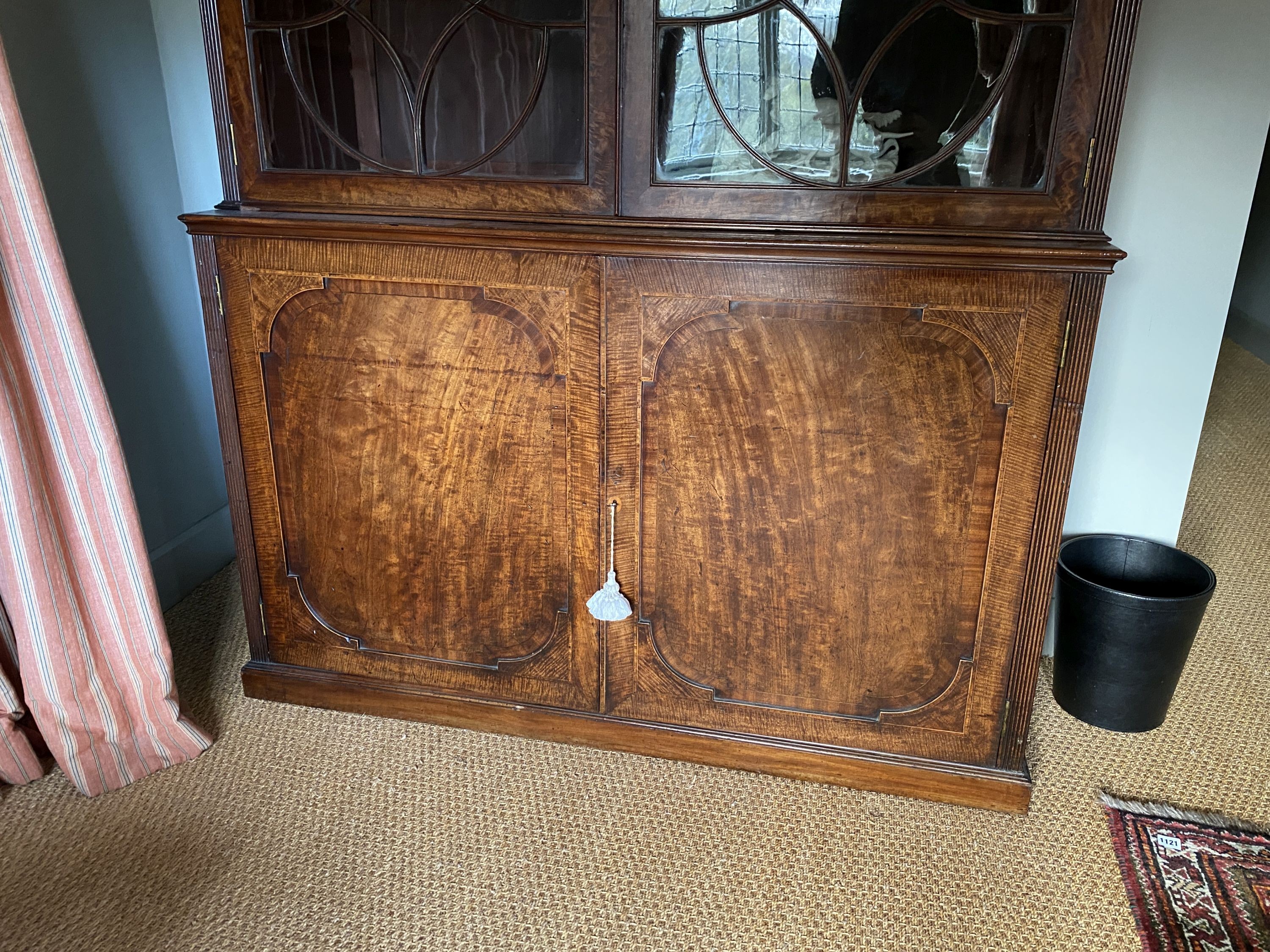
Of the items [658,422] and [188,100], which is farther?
[188,100]

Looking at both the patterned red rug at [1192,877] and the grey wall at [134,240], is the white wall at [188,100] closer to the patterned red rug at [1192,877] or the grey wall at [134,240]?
the grey wall at [134,240]

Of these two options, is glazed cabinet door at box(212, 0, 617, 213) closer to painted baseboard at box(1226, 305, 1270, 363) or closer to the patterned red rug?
the patterned red rug

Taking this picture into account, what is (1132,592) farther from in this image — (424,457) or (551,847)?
(424,457)

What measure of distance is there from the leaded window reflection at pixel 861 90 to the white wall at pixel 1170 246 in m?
0.44

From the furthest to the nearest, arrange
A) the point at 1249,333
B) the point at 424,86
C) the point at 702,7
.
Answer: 1. the point at 1249,333
2. the point at 424,86
3. the point at 702,7

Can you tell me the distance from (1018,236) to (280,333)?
1.15 metres

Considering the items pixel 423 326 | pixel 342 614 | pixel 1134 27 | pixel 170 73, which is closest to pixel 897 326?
pixel 1134 27

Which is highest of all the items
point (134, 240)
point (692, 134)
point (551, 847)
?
point (692, 134)

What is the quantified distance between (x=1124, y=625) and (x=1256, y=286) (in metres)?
3.06

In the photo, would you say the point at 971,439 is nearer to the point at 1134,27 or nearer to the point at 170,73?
the point at 1134,27

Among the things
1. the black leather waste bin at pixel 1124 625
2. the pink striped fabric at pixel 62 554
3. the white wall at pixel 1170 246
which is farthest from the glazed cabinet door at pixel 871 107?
the pink striped fabric at pixel 62 554

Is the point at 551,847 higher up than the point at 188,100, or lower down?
lower down

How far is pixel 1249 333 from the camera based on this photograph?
392 centimetres

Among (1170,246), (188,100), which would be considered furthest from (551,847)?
(188,100)
